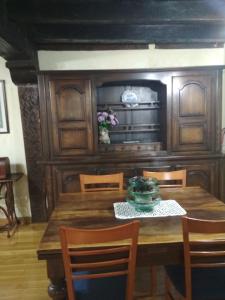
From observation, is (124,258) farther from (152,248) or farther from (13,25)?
(13,25)

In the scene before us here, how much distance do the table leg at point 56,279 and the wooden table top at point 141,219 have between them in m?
Result: 0.08

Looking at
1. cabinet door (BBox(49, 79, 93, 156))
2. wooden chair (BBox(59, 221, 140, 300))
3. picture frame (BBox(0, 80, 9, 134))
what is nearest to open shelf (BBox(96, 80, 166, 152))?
cabinet door (BBox(49, 79, 93, 156))

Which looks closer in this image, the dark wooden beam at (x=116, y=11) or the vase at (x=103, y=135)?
the dark wooden beam at (x=116, y=11)

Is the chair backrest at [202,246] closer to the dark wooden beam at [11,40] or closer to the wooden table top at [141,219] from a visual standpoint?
the wooden table top at [141,219]

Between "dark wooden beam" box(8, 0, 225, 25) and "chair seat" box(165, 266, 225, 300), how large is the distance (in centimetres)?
189

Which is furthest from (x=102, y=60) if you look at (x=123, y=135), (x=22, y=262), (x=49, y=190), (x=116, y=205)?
(x=22, y=262)

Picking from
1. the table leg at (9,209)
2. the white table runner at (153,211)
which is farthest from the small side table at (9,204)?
the white table runner at (153,211)

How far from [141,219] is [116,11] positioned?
1.62 meters

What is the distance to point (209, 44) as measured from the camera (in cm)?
328

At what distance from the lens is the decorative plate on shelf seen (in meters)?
3.46

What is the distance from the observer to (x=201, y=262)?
4.71 feet

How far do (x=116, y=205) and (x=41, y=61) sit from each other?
7.05 feet

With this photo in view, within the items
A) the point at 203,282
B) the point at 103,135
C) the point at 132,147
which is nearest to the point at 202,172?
the point at 132,147

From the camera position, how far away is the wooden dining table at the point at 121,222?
54.1 inches
